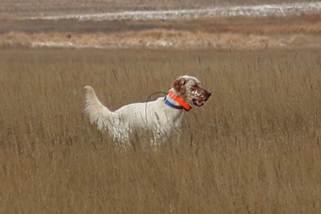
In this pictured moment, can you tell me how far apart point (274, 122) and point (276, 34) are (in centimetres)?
3106

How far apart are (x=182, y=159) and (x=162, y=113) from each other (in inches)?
74.0

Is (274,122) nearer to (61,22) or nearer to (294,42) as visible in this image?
(294,42)

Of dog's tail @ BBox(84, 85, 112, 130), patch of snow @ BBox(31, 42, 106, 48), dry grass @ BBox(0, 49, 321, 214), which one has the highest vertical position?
patch of snow @ BBox(31, 42, 106, 48)

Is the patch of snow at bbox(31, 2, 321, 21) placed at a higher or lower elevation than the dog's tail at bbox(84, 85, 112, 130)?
higher

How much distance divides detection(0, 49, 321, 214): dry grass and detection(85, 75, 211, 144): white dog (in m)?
0.23

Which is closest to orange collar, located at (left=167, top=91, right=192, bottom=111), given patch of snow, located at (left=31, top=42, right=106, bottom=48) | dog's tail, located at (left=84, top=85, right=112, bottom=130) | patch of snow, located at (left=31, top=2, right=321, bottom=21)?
dog's tail, located at (left=84, top=85, right=112, bottom=130)

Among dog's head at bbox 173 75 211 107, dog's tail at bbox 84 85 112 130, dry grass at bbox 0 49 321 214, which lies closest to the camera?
dry grass at bbox 0 49 321 214

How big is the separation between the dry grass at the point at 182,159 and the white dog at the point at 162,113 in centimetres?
23

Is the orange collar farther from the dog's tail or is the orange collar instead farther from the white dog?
the dog's tail

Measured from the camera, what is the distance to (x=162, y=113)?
9.45m

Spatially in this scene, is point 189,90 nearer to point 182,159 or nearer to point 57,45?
point 182,159

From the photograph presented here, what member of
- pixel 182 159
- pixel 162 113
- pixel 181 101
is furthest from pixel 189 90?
pixel 182 159

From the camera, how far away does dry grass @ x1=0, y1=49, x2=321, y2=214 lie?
6.68m

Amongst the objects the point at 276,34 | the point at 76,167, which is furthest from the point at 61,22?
the point at 76,167
